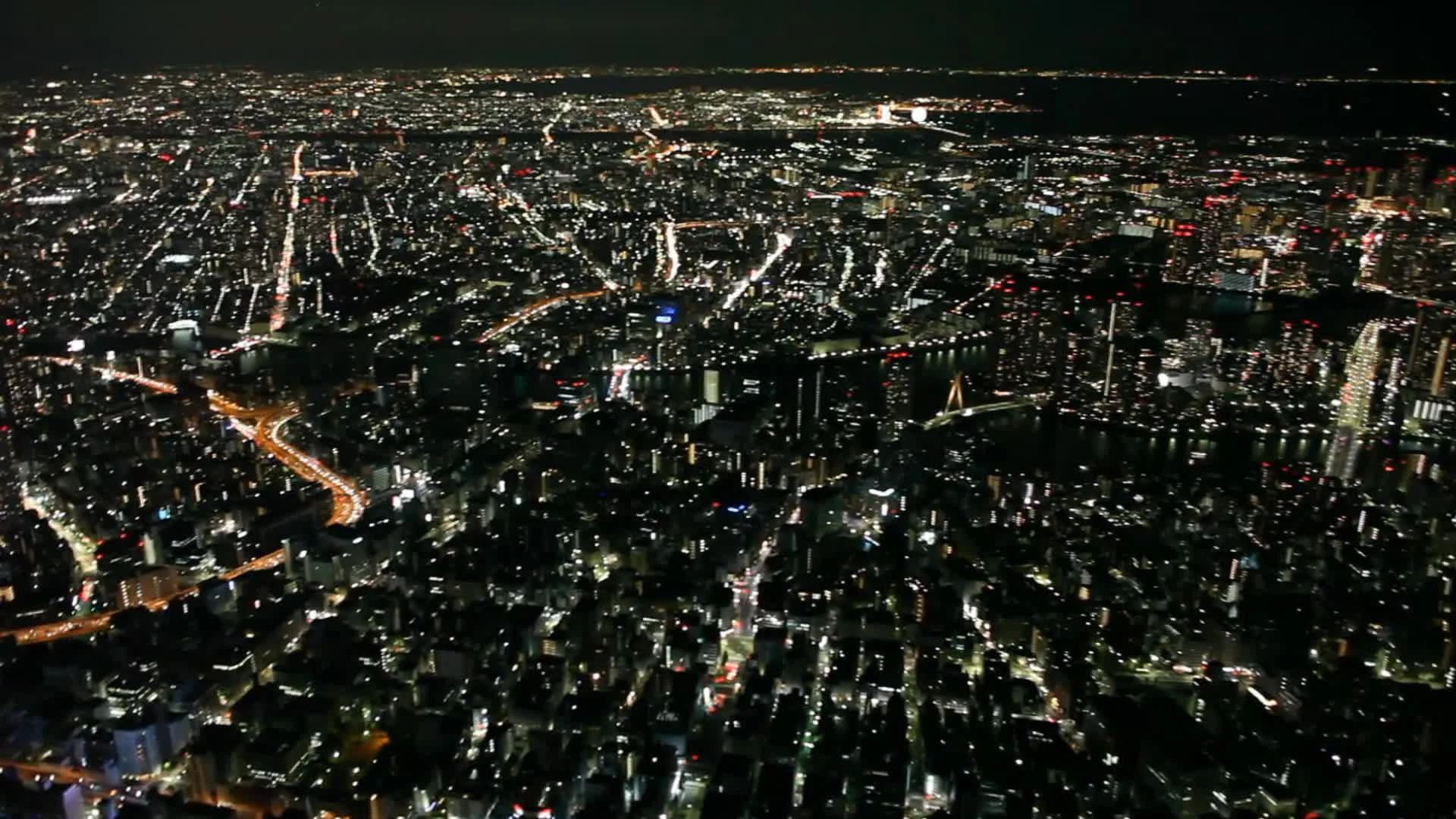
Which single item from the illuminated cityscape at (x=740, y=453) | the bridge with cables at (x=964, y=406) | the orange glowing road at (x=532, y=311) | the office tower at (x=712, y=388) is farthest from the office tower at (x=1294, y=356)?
the orange glowing road at (x=532, y=311)

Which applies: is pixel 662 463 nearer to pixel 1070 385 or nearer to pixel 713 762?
pixel 713 762

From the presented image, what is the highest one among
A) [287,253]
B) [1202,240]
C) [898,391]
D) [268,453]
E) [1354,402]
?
[1202,240]

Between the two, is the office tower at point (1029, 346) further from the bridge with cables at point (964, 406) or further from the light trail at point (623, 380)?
the light trail at point (623, 380)

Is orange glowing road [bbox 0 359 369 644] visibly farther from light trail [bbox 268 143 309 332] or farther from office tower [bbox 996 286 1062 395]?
office tower [bbox 996 286 1062 395]

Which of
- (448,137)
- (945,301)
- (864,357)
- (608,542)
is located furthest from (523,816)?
(448,137)

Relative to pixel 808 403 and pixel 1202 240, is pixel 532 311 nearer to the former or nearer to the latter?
pixel 808 403

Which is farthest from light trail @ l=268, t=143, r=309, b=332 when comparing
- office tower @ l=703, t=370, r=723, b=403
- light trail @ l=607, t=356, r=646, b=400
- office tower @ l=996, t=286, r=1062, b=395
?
office tower @ l=996, t=286, r=1062, b=395

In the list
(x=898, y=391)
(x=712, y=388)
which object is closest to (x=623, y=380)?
(x=712, y=388)
